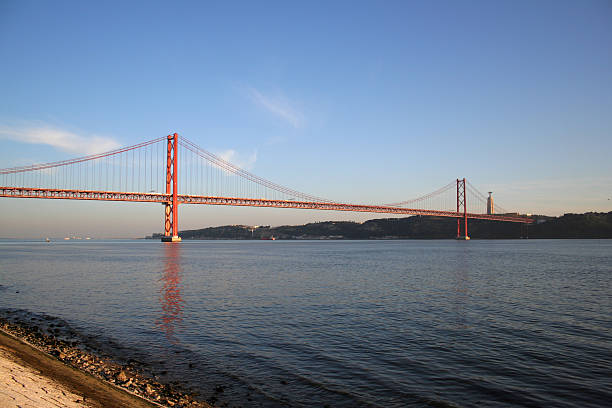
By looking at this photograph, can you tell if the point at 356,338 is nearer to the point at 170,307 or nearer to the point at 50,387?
the point at 50,387

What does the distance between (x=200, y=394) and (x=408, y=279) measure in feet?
61.0

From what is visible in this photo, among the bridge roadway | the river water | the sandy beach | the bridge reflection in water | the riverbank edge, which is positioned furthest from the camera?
the bridge roadway

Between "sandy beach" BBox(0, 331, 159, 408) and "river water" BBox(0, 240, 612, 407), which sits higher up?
"sandy beach" BBox(0, 331, 159, 408)

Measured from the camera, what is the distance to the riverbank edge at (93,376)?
6.10 m

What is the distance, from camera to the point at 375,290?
61.7 feet

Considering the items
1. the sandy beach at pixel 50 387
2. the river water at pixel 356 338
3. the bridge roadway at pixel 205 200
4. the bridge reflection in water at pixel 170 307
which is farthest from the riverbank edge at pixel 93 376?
the bridge roadway at pixel 205 200

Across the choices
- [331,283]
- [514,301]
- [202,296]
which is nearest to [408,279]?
[331,283]

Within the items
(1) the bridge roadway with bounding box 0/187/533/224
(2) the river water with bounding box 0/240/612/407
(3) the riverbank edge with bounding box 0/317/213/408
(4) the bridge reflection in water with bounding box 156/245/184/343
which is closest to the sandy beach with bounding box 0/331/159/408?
(3) the riverbank edge with bounding box 0/317/213/408

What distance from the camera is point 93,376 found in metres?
7.12

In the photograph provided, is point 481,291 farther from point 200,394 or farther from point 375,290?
point 200,394

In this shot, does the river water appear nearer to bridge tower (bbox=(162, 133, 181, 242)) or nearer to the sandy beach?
the sandy beach

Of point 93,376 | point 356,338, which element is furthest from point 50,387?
point 356,338

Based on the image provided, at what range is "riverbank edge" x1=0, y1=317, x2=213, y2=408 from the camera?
610cm

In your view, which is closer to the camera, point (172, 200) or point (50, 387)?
point (50, 387)
